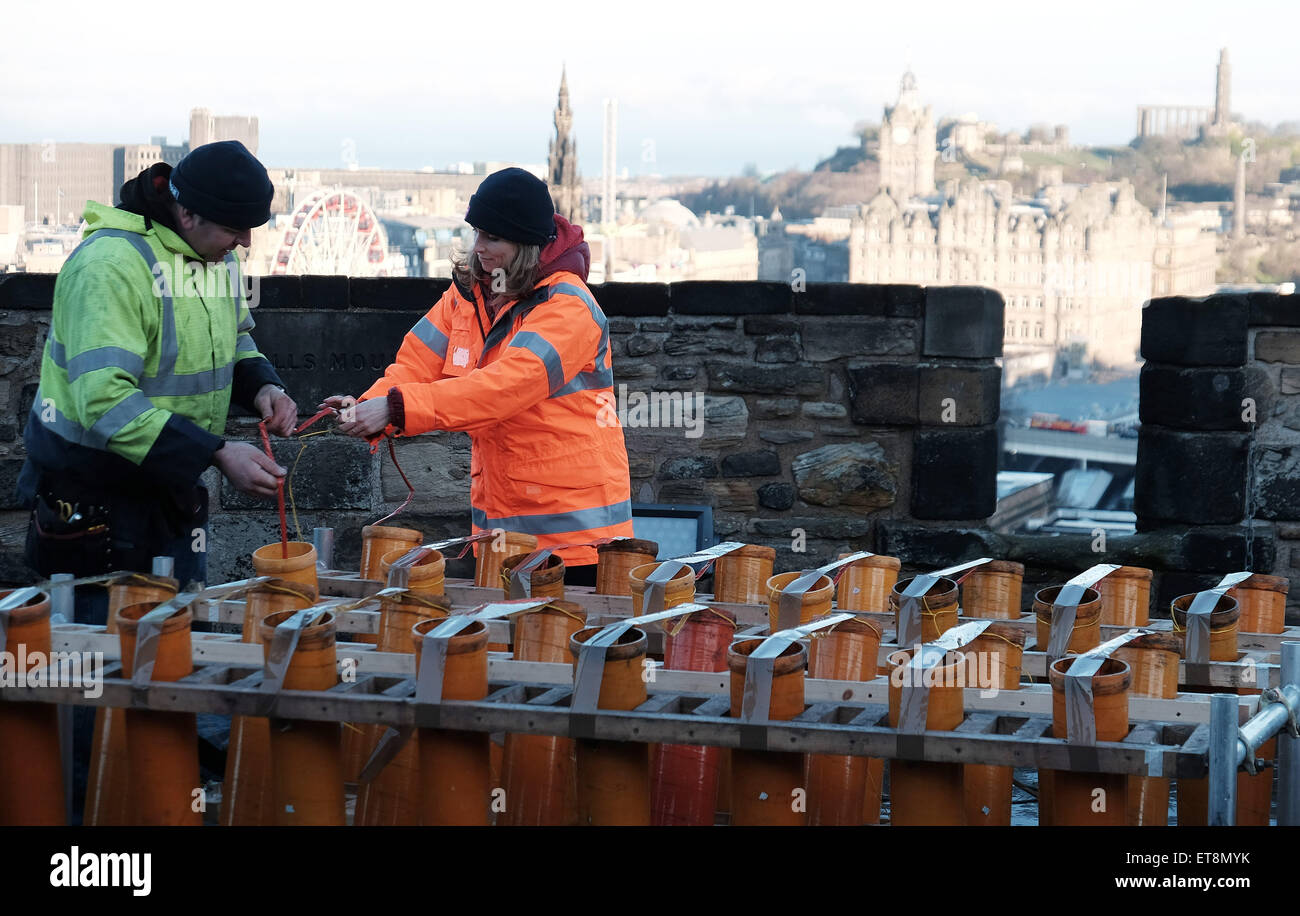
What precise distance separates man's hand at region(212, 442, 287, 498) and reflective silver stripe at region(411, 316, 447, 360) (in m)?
0.83

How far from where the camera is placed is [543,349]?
3.41 m

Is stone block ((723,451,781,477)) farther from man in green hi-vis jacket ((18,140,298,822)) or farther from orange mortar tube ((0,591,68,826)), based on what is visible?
orange mortar tube ((0,591,68,826))

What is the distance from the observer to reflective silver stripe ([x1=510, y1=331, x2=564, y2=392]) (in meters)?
3.40

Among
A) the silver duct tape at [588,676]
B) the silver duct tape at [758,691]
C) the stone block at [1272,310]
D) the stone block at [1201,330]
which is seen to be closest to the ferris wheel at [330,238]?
the stone block at [1201,330]

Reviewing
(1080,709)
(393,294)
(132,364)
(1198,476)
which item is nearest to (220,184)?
(132,364)

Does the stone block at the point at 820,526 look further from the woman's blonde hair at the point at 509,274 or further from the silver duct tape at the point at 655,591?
the silver duct tape at the point at 655,591

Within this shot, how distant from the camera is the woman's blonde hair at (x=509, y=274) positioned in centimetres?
353

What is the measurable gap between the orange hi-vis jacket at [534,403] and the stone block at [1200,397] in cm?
228

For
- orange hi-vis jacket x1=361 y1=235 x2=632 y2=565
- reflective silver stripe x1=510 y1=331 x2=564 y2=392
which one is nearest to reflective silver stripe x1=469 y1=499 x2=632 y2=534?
orange hi-vis jacket x1=361 y1=235 x2=632 y2=565

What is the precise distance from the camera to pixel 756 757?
243 cm

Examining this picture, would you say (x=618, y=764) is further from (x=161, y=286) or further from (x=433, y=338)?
(x=433, y=338)

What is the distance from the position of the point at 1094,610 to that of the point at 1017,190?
107898 mm
